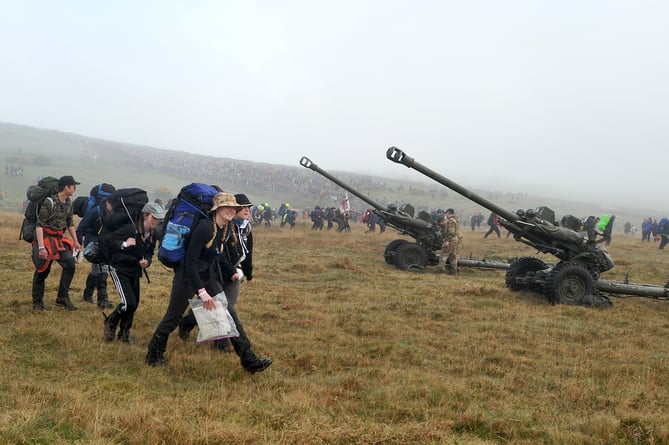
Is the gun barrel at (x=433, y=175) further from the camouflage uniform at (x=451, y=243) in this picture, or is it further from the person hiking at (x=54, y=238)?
the person hiking at (x=54, y=238)

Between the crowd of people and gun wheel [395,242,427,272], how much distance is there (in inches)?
312

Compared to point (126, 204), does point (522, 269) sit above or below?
below

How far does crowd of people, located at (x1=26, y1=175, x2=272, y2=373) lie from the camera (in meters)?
4.53

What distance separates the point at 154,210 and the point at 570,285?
7.13 m

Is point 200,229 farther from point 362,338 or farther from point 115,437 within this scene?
point 362,338

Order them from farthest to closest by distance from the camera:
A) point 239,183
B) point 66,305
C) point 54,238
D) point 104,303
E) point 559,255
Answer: point 239,183 → point 559,255 → point 104,303 → point 66,305 → point 54,238

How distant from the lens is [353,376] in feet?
15.4

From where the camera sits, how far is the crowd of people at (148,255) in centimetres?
453

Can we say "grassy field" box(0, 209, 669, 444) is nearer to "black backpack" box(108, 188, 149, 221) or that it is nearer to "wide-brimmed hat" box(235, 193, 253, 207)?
"black backpack" box(108, 188, 149, 221)

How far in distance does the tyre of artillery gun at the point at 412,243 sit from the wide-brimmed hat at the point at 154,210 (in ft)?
26.1

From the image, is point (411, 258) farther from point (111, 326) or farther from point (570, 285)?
point (111, 326)

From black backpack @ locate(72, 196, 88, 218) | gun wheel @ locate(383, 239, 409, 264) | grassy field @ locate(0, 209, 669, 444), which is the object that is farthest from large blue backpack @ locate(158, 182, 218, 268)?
gun wheel @ locate(383, 239, 409, 264)

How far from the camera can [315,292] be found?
368 inches

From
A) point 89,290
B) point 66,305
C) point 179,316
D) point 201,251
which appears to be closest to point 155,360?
point 179,316
